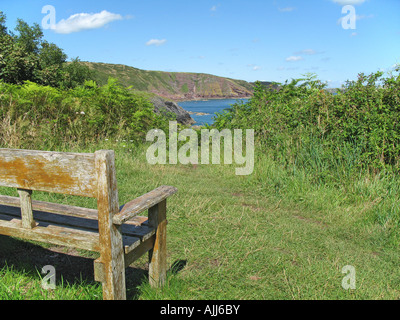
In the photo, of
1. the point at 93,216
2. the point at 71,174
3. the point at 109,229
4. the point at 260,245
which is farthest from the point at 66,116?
the point at 109,229

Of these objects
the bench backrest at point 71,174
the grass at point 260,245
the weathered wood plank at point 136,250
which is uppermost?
the bench backrest at point 71,174

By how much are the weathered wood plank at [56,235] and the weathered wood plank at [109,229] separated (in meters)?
0.13

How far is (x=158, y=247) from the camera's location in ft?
9.23

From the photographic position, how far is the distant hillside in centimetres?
13625

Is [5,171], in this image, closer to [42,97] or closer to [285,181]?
[285,181]

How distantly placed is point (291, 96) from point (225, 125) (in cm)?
244

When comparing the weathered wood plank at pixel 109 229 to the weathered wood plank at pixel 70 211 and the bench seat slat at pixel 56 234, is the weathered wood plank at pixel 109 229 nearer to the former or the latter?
the bench seat slat at pixel 56 234

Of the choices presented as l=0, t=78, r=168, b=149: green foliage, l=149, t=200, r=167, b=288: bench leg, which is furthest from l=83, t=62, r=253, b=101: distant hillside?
l=149, t=200, r=167, b=288: bench leg

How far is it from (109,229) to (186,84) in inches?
6458

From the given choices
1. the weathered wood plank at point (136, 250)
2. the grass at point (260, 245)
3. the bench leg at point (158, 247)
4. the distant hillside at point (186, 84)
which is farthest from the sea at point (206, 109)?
the distant hillside at point (186, 84)

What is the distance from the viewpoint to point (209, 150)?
405 inches

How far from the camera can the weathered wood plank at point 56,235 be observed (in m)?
2.29

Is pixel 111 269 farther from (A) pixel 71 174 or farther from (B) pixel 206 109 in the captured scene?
(B) pixel 206 109

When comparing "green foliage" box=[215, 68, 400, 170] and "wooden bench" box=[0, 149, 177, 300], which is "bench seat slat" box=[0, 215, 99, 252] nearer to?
"wooden bench" box=[0, 149, 177, 300]
